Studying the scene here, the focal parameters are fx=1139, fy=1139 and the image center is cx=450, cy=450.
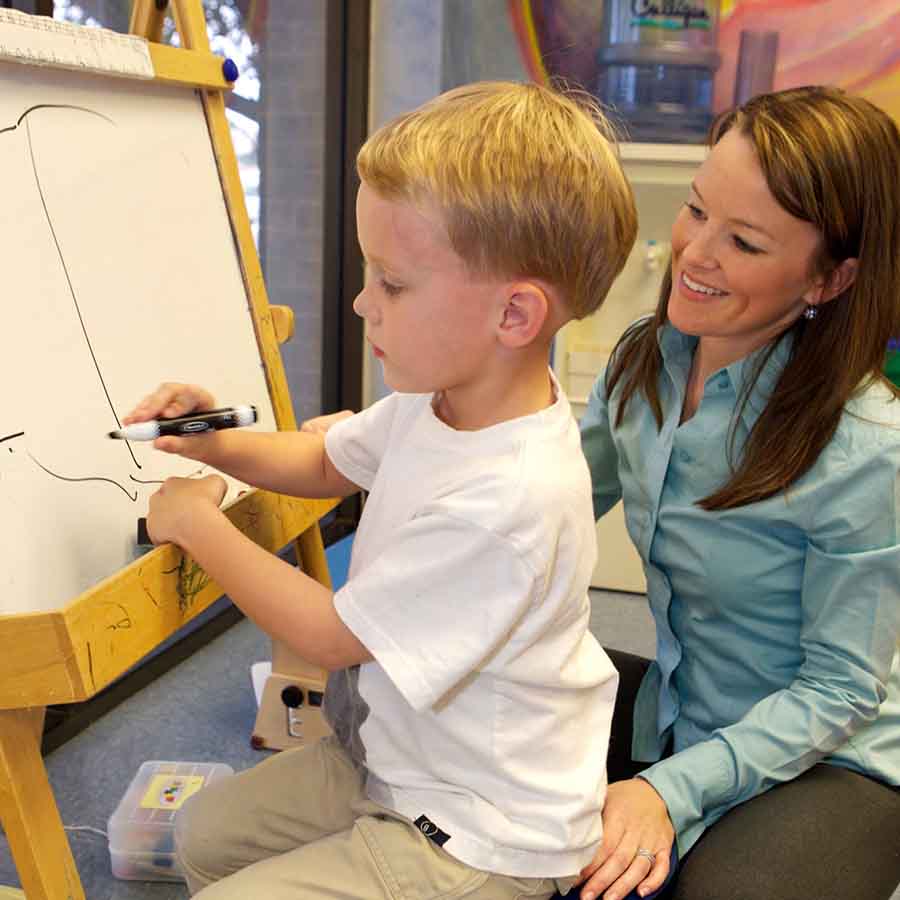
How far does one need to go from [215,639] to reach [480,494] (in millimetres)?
1624

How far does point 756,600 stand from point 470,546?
45cm

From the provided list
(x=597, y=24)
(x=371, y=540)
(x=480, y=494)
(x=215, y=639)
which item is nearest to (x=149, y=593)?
(x=371, y=540)

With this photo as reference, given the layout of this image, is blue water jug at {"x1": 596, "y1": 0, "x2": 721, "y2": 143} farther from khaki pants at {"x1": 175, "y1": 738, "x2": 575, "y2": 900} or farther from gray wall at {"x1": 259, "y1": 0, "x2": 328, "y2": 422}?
khaki pants at {"x1": 175, "y1": 738, "x2": 575, "y2": 900}

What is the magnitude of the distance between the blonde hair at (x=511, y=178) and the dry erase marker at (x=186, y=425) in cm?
26

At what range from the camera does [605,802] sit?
1.09m

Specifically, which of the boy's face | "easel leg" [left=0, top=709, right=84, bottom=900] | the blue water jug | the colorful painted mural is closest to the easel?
"easel leg" [left=0, top=709, right=84, bottom=900]

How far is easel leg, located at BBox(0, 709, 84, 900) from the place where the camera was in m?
0.96

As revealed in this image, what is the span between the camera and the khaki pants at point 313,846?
949mm

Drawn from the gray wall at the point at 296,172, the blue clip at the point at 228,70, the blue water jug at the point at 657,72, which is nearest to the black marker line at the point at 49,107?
the blue clip at the point at 228,70

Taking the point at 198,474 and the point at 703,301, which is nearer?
the point at 703,301

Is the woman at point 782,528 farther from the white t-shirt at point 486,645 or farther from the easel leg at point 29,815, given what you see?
the easel leg at point 29,815

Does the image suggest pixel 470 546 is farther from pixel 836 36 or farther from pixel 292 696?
pixel 836 36

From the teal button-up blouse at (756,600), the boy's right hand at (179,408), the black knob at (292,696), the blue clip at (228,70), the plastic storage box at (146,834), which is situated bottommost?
the plastic storage box at (146,834)

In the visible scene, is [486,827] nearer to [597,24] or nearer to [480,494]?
[480,494]
